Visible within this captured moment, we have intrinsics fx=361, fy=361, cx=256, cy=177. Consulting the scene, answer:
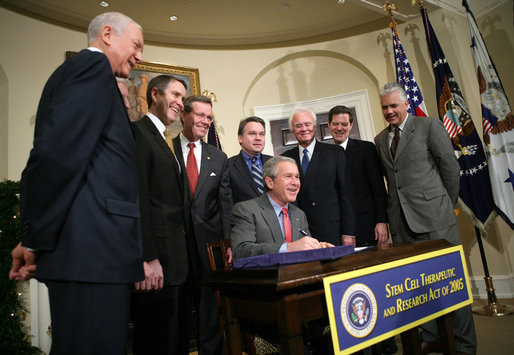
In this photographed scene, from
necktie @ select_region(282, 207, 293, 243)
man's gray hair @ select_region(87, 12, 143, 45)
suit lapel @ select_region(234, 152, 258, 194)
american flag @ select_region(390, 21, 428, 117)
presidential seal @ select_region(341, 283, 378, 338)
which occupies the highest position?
american flag @ select_region(390, 21, 428, 117)

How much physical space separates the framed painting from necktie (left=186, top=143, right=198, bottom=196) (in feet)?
8.54

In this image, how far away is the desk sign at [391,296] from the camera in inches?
52.6

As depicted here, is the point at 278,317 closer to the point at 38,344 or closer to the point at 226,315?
the point at 226,315

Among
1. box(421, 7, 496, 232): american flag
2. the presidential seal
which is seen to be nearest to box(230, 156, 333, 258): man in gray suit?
the presidential seal

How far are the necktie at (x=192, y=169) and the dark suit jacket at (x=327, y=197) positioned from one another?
34.7 inches

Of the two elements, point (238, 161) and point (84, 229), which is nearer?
point (84, 229)

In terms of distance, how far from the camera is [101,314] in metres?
1.17

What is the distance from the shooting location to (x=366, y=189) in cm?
314

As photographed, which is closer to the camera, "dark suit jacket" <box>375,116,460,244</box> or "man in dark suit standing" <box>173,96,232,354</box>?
"man in dark suit standing" <box>173,96,232,354</box>

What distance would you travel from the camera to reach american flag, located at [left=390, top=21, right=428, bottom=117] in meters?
4.65

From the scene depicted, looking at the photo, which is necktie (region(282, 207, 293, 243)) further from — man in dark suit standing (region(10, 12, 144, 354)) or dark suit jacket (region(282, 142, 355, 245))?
man in dark suit standing (region(10, 12, 144, 354))

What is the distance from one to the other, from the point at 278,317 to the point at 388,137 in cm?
226

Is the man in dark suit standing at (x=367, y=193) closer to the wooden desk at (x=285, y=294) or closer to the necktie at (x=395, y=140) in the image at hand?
the necktie at (x=395, y=140)

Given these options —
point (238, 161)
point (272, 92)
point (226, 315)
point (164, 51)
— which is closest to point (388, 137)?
point (238, 161)
